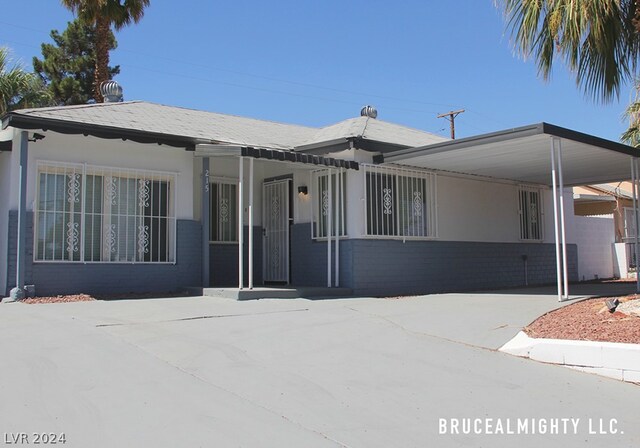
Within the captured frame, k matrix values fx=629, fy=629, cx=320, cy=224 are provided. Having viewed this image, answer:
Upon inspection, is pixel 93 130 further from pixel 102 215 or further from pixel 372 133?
pixel 372 133

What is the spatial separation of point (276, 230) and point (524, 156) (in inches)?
226

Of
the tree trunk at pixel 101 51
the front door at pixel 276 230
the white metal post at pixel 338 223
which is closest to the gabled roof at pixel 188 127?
the white metal post at pixel 338 223

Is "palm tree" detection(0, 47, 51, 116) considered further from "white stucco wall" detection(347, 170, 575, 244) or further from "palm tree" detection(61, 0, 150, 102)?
"white stucco wall" detection(347, 170, 575, 244)

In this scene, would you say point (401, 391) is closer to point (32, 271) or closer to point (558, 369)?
point (558, 369)

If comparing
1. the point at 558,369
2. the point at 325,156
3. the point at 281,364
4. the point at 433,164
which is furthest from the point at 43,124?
the point at 558,369

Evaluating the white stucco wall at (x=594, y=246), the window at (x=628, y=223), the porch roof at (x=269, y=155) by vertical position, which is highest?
the porch roof at (x=269, y=155)

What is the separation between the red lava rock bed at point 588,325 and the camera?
7329 millimetres

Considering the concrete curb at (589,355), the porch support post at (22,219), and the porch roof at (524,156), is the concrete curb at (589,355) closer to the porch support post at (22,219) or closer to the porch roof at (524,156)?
the porch roof at (524,156)

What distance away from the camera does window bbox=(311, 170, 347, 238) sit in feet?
43.1

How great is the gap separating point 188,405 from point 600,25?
7.73 metres

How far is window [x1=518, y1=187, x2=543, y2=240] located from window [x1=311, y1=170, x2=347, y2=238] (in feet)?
20.2

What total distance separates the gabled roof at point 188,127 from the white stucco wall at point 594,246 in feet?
21.3

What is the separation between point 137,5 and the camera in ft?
64.0

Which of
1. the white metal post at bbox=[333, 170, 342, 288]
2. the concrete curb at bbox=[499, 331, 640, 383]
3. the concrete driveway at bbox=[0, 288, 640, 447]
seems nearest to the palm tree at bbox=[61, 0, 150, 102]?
the white metal post at bbox=[333, 170, 342, 288]
